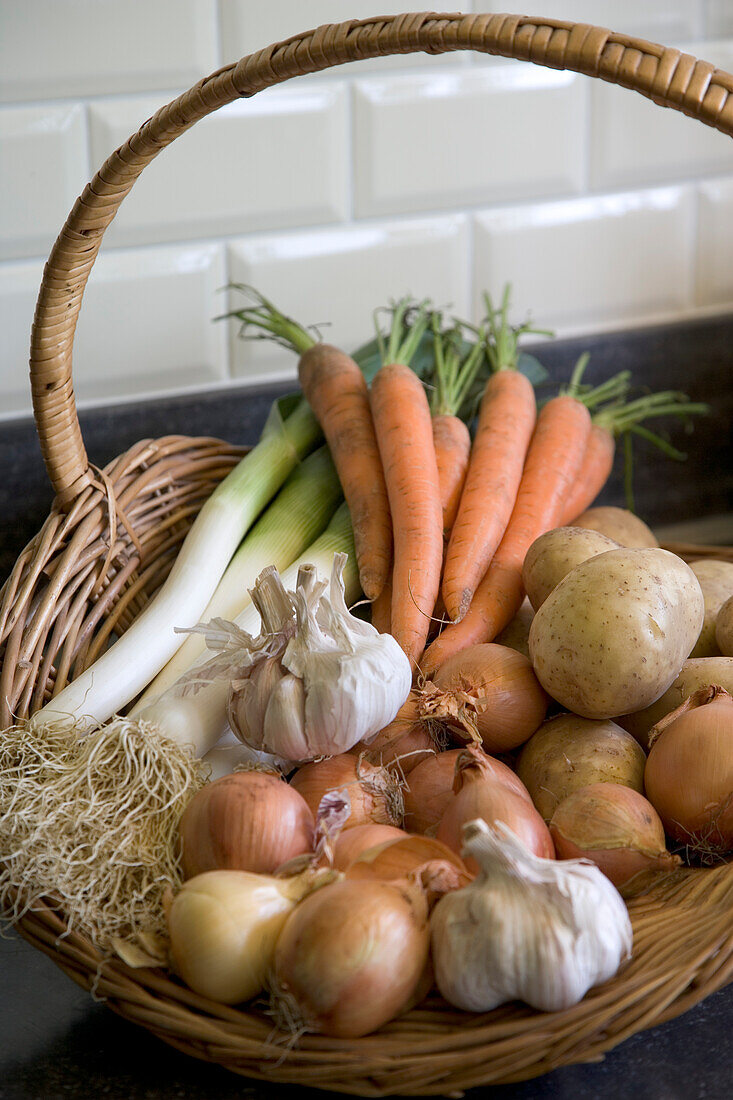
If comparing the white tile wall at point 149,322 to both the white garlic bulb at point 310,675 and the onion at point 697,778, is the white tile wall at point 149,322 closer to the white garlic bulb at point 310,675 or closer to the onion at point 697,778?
the white garlic bulb at point 310,675

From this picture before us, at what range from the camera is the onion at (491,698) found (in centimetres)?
72

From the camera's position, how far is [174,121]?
→ 0.70 meters

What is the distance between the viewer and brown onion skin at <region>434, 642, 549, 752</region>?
29.1 inches

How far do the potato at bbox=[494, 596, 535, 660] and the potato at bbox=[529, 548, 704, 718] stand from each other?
0.14m

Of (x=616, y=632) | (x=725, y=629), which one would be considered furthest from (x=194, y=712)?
(x=725, y=629)

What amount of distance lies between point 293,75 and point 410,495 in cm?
38

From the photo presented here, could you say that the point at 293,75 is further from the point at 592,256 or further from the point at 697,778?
the point at 592,256

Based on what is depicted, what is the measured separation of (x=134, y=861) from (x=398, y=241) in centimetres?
87

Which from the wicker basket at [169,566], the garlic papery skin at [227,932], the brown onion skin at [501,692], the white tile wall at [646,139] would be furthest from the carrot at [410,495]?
the white tile wall at [646,139]

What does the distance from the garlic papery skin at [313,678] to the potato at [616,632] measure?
0.11 meters

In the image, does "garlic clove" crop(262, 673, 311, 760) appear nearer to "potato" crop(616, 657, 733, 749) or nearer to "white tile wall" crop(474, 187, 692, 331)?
"potato" crop(616, 657, 733, 749)

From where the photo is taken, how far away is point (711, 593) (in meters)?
0.88

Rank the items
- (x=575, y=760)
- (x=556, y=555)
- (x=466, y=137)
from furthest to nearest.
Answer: (x=466, y=137)
(x=556, y=555)
(x=575, y=760)

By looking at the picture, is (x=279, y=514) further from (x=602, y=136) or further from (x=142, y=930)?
(x=602, y=136)
